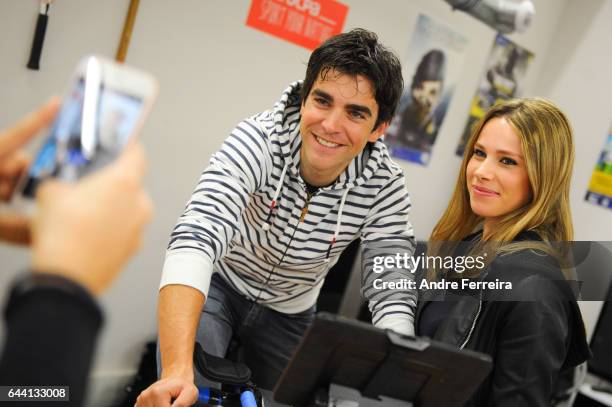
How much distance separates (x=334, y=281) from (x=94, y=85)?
2.42 meters

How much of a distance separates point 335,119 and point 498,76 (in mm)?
2259

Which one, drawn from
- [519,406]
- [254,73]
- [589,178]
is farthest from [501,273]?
[589,178]

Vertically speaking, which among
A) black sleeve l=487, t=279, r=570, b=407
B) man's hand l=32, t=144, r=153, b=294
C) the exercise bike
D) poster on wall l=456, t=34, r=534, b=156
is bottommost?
the exercise bike

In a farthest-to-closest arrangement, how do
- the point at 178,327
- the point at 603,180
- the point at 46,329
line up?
the point at 603,180, the point at 178,327, the point at 46,329

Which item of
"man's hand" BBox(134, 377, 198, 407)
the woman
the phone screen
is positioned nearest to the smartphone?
the phone screen

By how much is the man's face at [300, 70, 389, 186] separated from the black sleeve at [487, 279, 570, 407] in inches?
20.8

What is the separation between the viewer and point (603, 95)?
3182 mm

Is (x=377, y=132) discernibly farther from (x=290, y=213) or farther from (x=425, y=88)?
(x=425, y=88)

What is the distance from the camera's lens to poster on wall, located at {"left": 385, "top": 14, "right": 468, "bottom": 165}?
9.17 ft

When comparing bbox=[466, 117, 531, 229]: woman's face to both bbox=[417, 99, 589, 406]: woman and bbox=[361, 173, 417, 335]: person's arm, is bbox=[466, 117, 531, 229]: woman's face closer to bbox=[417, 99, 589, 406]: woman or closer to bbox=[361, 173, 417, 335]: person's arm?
bbox=[417, 99, 589, 406]: woman

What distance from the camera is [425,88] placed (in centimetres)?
293

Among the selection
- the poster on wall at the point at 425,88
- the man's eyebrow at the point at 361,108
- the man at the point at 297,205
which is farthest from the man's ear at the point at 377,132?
the poster on wall at the point at 425,88

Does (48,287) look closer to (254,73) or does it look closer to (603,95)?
(254,73)

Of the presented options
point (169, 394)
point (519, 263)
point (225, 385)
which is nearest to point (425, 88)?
point (519, 263)
